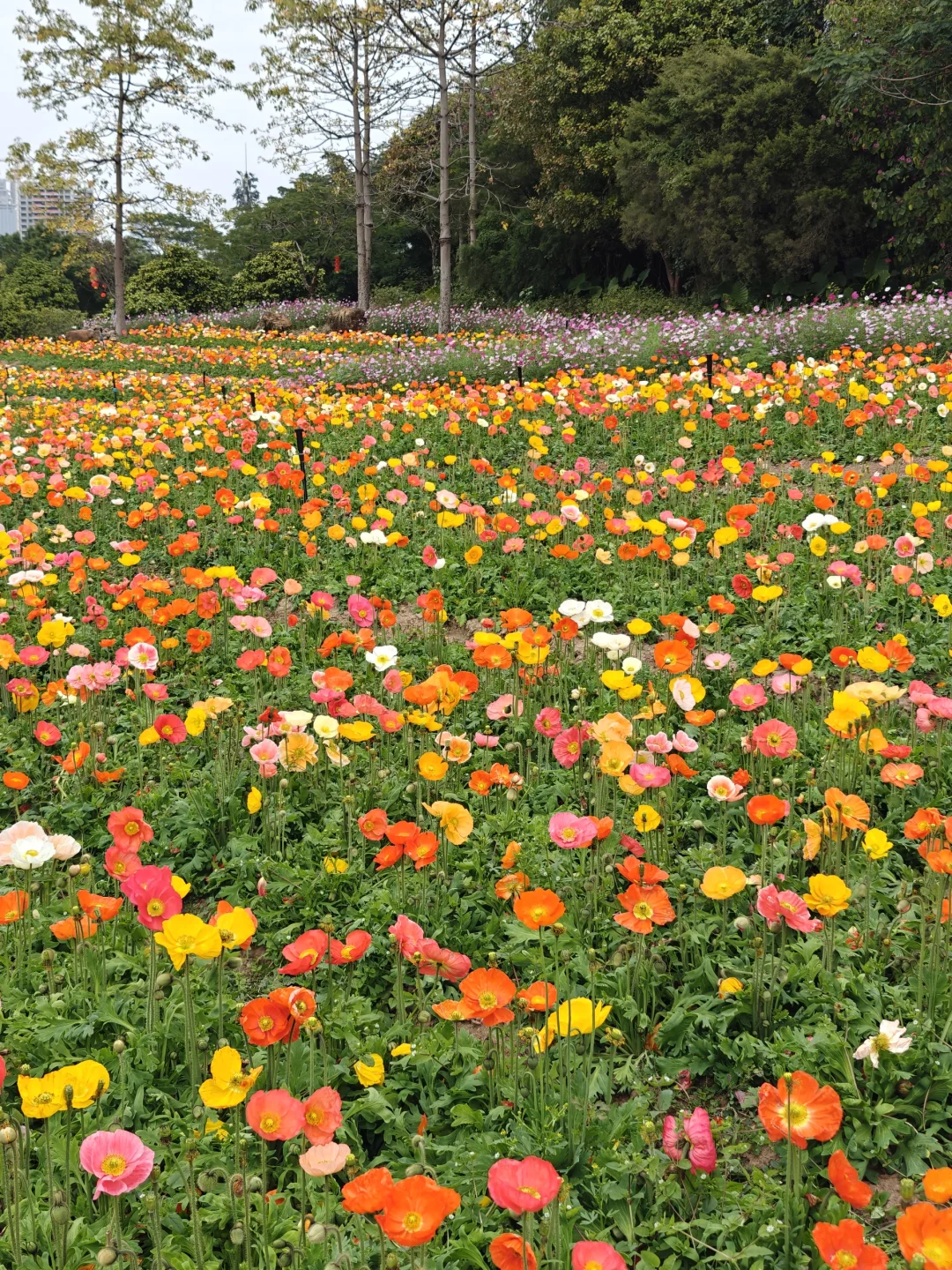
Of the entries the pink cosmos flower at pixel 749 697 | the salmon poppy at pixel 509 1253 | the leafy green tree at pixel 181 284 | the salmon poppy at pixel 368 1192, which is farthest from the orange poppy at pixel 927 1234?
the leafy green tree at pixel 181 284

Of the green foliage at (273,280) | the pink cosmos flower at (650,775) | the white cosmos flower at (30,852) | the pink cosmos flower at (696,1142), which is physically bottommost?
the pink cosmos flower at (696,1142)

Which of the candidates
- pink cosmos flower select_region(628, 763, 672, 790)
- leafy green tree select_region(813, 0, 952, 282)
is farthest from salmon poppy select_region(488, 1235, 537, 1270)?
leafy green tree select_region(813, 0, 952, 282)

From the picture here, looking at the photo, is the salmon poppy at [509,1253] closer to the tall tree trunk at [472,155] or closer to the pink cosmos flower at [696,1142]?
the pink cosmos flower at [696,1142]

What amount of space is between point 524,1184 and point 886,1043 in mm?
1005

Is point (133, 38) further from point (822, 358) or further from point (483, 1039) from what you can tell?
point (483, 1039)

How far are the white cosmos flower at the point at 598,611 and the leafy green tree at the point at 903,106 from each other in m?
13.8

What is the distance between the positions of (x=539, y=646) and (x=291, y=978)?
140 cm

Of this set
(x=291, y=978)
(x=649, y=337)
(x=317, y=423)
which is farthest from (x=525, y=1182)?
(x=649, y=337)

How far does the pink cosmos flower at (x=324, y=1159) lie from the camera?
4.89 ft

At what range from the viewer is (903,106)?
16266 mm

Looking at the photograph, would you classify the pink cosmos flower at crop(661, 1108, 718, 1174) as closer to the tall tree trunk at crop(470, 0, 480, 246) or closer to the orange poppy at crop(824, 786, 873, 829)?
the orange poppy at crop(824, 786, 873, 829)

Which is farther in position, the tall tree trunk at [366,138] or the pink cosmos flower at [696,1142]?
the tall tree trunk at [366,138]

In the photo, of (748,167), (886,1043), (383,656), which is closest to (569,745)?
(383,656)

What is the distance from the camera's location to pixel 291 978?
2.65 meters
